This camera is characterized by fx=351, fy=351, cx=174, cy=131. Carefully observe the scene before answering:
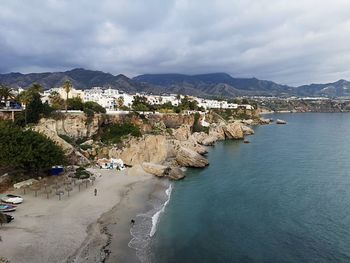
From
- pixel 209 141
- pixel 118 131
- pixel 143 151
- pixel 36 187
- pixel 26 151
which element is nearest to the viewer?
pixel 36 187

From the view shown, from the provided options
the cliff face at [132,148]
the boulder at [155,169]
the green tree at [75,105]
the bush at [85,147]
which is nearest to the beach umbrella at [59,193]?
the cliff face at [132,148]

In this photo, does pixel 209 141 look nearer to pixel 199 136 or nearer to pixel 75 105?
pixel 199 136

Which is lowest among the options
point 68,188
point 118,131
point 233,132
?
point 68,188

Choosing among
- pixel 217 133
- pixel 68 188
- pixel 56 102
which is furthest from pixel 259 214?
pixel 217 133

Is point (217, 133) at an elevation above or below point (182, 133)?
below

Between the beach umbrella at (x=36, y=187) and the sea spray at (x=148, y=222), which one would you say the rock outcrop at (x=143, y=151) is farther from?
the beach umbrella at (x=36, y=187)

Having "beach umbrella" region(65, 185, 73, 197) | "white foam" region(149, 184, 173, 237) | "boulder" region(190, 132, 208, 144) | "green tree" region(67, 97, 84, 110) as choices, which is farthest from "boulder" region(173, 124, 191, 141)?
"beach umbrella" region(65, 185, 73, 197)

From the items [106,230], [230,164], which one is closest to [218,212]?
[106,230]
